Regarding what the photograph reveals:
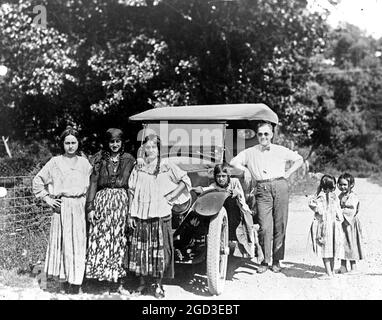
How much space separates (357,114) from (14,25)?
19.2 m

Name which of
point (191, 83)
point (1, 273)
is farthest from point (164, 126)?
point (191, 83)

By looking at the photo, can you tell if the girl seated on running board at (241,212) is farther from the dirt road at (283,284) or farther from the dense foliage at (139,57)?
the dense foliage at (139,57)

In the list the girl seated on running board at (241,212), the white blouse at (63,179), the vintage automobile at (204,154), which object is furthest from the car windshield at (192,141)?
the white blouse at (63,179)

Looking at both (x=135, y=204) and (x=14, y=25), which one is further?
(x=14, y=25)

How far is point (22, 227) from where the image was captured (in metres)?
6.28

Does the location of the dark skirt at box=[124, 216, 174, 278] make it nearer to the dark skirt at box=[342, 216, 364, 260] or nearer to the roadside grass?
the roadside grass

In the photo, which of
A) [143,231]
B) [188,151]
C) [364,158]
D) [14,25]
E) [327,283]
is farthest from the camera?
[364,158]

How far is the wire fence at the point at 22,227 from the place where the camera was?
552 centimetres

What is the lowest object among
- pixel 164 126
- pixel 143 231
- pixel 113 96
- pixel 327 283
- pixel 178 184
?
pixel 327 283

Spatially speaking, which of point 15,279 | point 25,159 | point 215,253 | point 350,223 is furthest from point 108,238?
point 25,159

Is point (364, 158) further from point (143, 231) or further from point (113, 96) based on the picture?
point (143, 231)

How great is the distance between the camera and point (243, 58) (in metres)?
12.1

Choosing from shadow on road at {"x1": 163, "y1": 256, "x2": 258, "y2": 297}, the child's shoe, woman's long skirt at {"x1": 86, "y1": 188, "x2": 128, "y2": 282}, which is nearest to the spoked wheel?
shadow on road at {"x1": 163, "y1": 256, "x2": 258, "y2": 297}
